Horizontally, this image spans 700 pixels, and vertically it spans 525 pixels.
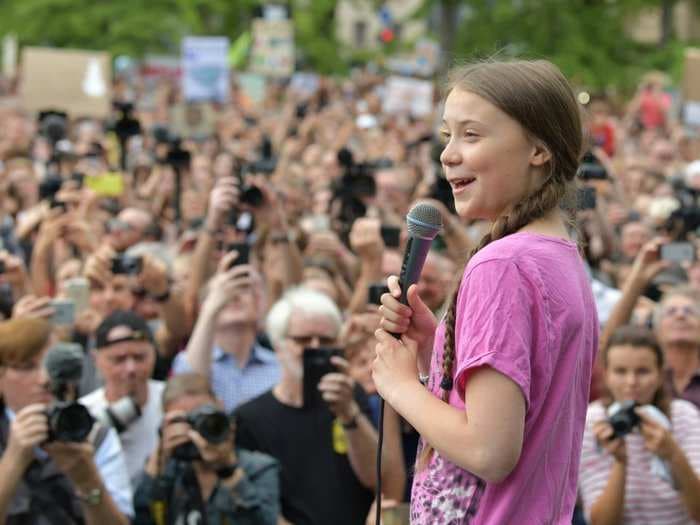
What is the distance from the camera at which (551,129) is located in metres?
2.39

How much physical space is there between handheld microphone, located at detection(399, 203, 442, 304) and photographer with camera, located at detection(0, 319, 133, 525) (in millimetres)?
1990

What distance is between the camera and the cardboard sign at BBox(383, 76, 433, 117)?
1655 cm

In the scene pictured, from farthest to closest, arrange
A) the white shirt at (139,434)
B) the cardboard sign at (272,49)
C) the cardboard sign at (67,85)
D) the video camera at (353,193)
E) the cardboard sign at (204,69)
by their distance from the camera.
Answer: the cardboard sign at (272,49) < the cardboard sign at (204,69) < the cardboard sign at (67,85) < the video camera at (353,193) < the white shirt at (139,434)

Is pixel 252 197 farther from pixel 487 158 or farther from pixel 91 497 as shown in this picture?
pixel 487 158

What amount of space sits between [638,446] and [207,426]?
4.87 feet

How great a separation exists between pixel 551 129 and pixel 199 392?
9.21 ft

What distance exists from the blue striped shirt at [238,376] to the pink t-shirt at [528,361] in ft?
12.9

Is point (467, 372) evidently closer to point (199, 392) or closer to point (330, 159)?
point (199, 392)

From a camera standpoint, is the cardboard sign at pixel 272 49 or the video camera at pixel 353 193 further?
the cardboard sign at pixel 272 49

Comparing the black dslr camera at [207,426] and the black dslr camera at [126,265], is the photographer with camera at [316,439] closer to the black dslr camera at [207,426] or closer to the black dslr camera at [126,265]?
the black dslr camera at [207,426]

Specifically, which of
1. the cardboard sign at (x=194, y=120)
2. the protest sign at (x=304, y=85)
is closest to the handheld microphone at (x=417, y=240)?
the cardboard sign at (x=194, y=120)

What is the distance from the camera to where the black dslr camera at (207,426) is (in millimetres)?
4516

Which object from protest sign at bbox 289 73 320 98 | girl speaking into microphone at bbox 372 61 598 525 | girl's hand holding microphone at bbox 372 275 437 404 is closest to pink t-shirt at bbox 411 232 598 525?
girl speaking into microphone at bbox 372 61 598 525

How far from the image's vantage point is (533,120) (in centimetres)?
238
